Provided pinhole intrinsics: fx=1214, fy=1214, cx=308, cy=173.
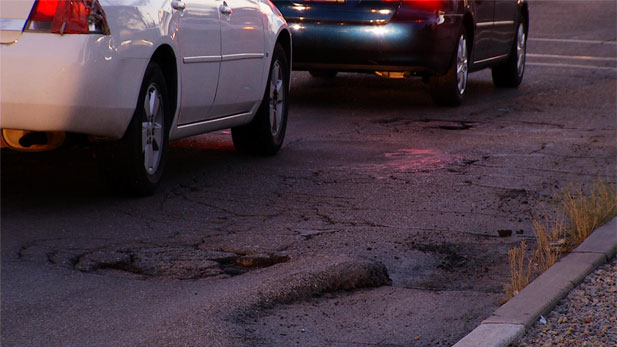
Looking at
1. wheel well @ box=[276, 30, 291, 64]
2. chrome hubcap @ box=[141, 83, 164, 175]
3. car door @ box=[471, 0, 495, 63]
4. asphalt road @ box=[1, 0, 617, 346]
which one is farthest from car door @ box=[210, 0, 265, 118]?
car door @ box=[471, 0, 495, 63]

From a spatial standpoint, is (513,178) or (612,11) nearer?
(513,178)

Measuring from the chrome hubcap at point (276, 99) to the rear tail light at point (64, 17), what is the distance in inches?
108

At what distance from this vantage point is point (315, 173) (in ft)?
27.0

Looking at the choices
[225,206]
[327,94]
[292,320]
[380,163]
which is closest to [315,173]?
[380,163]

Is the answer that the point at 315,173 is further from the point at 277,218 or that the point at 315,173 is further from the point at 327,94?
the point at 327,94

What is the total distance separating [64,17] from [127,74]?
1.67ft

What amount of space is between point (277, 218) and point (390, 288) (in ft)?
4.88

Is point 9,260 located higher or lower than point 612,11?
higher

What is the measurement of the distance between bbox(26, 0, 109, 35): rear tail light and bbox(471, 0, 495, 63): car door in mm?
6802

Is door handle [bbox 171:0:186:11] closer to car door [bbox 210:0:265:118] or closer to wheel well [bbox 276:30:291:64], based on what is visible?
car door [bbox 210:0:265:118]

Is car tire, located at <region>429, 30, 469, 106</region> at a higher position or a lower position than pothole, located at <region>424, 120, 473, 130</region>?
higher

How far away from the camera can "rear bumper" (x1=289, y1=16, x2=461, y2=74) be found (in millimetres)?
11328

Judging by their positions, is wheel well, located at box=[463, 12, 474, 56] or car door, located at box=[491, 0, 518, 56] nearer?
wheel well, located at box=[463, 12, 474, 56]

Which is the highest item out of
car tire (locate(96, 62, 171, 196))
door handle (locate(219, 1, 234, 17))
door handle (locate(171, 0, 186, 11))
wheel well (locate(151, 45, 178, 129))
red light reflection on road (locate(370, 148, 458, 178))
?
door handle (locate(171, 0, 186, 11))
